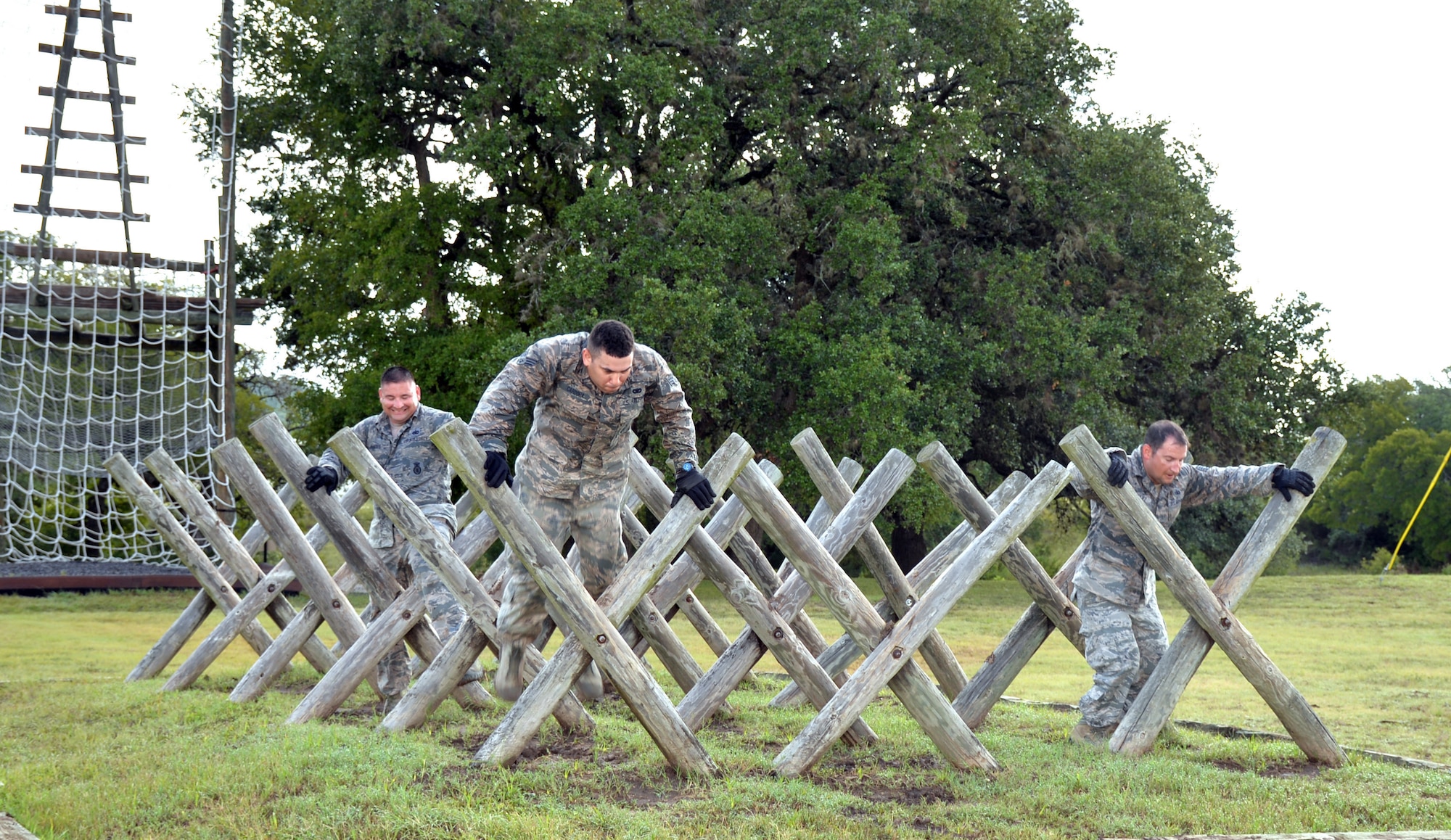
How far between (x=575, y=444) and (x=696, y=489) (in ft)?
3.13

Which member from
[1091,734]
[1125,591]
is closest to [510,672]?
[1091,734]

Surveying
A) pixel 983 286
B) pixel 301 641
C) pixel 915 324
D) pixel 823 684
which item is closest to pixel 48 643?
pixel 301 641

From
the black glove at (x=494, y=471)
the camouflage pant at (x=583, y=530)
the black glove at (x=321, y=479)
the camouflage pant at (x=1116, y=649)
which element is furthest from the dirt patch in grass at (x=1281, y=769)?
the black glove at (x=321, y=479)

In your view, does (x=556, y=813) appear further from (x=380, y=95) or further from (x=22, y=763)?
(x=380, y=95)

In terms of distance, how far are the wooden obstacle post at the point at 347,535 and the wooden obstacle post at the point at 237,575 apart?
1.77 meters

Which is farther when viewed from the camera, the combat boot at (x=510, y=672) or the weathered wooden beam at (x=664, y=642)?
the weathered wooden beam at (x=664, y=642)

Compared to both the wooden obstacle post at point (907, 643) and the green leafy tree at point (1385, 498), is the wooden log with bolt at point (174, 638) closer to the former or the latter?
the wooden obstacle post at point (907, 643)

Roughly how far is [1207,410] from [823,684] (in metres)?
20.2

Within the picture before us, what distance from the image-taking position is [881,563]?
23.9ft

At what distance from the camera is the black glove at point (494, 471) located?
5566mm

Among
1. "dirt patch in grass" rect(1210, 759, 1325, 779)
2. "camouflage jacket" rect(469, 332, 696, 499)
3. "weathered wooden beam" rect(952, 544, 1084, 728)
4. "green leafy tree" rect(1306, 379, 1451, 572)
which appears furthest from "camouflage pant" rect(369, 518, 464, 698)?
"green leafy tree" rect(1306, 379, 1451, 572)

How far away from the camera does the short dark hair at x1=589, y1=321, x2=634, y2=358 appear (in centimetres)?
602

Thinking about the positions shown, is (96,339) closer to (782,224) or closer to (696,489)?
(782,224)

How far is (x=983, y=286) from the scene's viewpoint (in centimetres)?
2336
